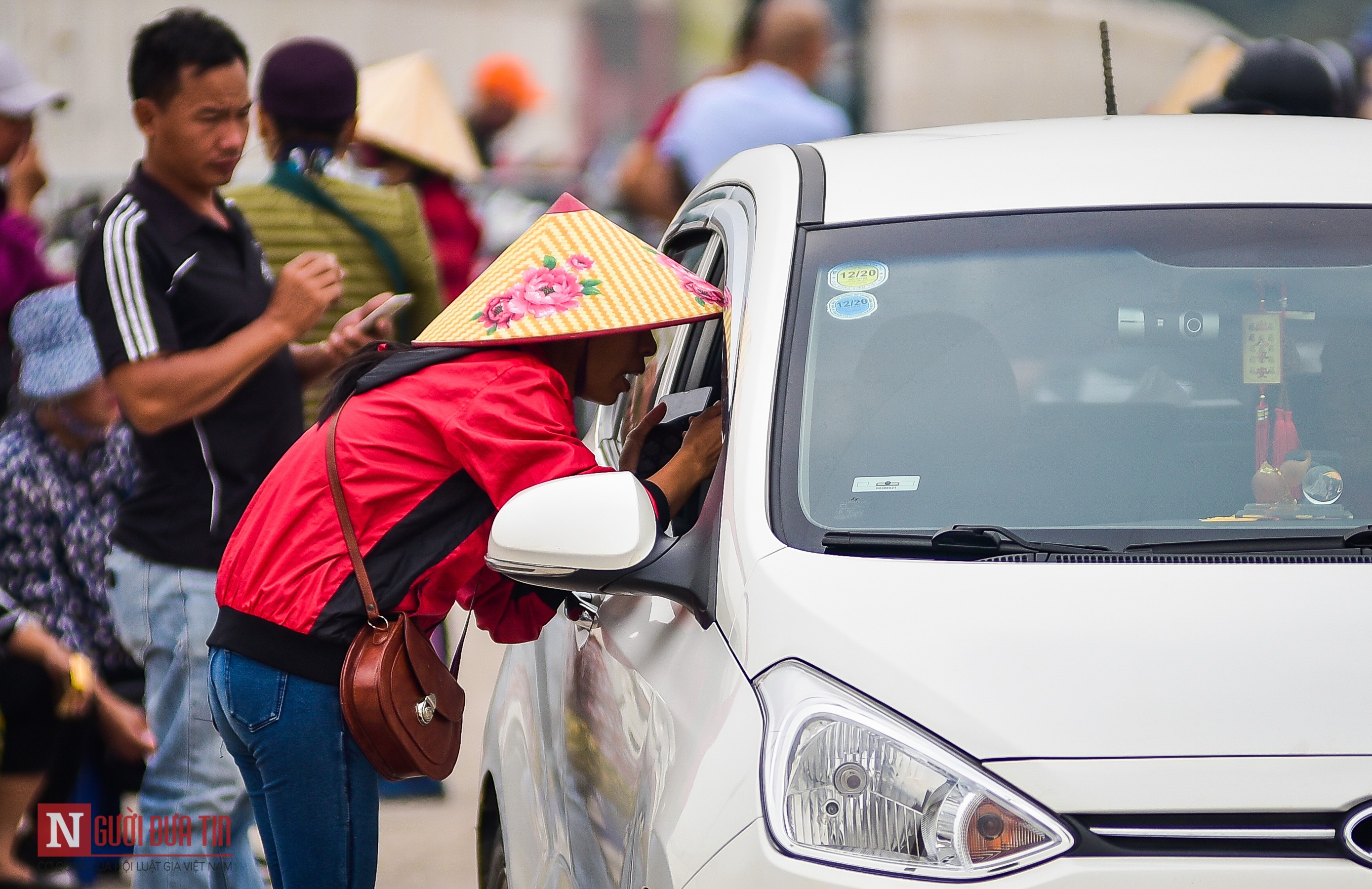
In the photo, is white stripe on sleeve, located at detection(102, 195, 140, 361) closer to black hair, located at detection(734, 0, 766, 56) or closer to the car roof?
the car roof

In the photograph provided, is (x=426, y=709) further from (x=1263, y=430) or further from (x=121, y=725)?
(x=121, y=725)

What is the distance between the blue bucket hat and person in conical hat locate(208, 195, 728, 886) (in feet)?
5.65

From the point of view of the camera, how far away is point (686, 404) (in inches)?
121

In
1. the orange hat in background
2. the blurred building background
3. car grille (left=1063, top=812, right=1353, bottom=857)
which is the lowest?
car grille (left=1063, top=812, right=1353, bottom=857)

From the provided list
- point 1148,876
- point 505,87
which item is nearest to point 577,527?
point 1148,876

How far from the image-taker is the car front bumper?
190 cm

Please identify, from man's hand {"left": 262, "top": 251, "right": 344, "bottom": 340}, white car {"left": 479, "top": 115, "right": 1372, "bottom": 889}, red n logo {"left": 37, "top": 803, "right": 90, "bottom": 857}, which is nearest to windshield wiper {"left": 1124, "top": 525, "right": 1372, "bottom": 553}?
white car {"left": 479, "top": 115, "right": 1372, "bottom": 889}

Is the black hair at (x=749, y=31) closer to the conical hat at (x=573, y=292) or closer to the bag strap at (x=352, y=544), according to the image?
the conical hat at (x=573, y=292)

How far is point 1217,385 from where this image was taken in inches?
106

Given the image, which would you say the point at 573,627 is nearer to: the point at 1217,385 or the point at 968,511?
the point at 968,511

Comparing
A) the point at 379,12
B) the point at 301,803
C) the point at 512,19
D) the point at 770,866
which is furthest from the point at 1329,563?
the point at 512,19

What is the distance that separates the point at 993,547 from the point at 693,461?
1.87ft

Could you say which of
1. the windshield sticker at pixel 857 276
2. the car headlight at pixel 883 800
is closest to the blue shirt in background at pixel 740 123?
the windshield sticker at pixel 857 276

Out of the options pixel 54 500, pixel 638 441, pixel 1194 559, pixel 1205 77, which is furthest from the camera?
pixel 1205 77
